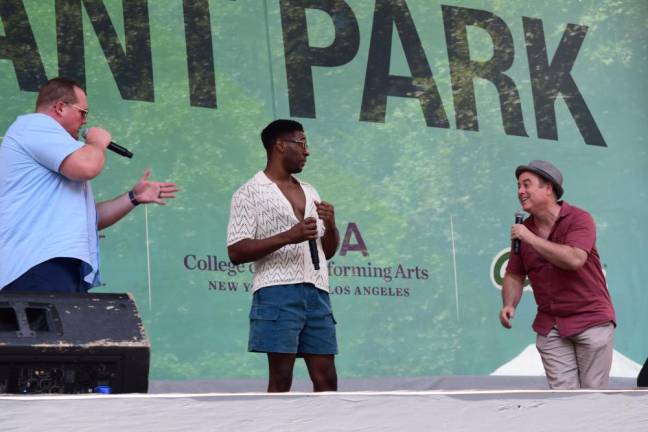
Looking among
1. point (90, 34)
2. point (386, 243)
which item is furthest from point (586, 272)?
point (90, 34)

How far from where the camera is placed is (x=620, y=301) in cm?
642

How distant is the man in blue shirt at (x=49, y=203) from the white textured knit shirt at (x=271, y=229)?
65cm

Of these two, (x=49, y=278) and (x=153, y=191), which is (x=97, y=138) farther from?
(x=49, y=278)

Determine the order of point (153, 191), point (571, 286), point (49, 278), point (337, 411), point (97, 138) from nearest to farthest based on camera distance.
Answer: point (337, 411) → point (49, 278) → point (97, 138) → point (153, 191) → point (571, 286)

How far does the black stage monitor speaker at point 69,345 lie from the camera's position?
303 cm

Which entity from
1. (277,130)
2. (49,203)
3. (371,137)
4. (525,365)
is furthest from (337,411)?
(525,365)

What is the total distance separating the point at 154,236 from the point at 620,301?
248cm

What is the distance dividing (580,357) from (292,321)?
104cm

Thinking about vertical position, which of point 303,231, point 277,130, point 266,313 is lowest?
point 266,313

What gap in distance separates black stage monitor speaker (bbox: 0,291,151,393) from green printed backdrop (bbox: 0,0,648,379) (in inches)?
91.8

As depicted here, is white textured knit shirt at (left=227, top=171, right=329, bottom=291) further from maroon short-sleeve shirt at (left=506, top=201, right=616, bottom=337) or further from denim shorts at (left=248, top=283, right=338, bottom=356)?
maroon short-sleeve shirt at (left=506, top=201, right=616, bottom=337)

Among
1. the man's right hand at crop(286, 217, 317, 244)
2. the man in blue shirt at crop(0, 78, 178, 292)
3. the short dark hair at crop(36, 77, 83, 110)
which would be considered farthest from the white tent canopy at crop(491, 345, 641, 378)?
the short dark hair at crop(36, 77, 83, 110)

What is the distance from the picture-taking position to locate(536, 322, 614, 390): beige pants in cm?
432

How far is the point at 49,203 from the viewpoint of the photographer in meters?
3.78
